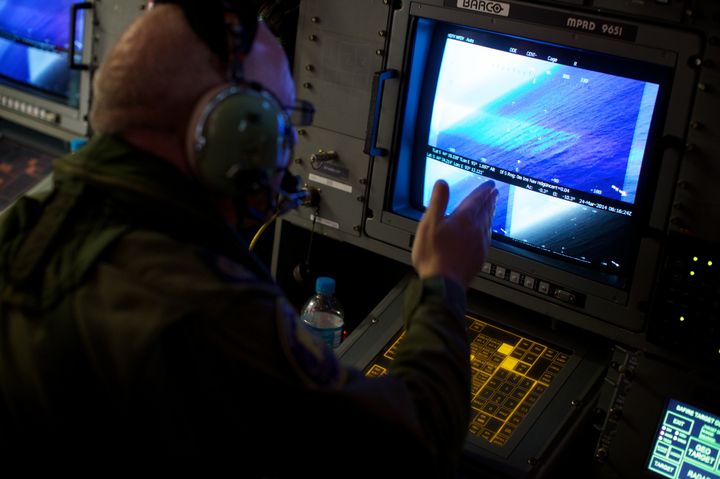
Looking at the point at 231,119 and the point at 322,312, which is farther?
the point at 322,312

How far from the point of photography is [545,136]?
2248 mm

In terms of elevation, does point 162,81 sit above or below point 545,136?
above

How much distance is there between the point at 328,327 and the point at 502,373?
65 cm

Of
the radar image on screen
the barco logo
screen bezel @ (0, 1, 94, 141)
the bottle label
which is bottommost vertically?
the bottle label

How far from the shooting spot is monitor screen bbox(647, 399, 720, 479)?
2.07m

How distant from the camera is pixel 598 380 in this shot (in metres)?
2.32

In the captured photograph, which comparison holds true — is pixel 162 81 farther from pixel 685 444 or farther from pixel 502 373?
pixel 685 444

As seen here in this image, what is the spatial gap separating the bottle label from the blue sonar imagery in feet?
2.24

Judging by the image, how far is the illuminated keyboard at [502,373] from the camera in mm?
2262

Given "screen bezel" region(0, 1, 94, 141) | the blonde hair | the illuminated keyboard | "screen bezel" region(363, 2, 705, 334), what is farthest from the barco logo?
"screen bezel" region(0, 1, 94, 141)

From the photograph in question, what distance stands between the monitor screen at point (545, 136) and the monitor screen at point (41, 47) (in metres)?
1.65

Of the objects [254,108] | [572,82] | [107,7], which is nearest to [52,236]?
[254,108]

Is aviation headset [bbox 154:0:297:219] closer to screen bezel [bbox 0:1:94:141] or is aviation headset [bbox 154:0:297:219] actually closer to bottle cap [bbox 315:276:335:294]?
bottle cap [bbox 315:276:335:294]

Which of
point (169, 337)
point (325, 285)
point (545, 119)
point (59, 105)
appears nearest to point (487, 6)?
point (545, 119)
